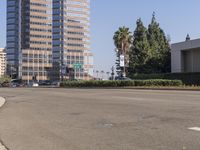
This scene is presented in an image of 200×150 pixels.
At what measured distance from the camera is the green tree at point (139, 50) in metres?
77.6

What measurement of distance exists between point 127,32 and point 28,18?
340 ft

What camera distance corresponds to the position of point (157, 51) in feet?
259

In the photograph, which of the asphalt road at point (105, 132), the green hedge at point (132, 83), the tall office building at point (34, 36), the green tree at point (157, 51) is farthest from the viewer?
the tall office building at point (34, 36)

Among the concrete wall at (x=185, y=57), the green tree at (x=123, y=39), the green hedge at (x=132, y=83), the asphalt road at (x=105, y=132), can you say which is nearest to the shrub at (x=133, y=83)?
the green hedge at (x=132, y=83)

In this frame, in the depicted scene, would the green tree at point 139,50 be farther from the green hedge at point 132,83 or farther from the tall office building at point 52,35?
the tall office building at point 52,35

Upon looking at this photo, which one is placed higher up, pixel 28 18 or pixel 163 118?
pixel 28 18

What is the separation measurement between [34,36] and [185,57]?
123 m

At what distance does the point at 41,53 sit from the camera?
17912 cm

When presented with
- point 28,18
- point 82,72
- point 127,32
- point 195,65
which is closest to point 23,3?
point 28,18

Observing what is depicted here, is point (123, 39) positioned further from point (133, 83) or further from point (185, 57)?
point (133, 83)

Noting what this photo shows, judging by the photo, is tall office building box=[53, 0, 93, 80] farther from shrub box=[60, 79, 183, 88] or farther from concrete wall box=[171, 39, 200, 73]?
shrub box=[60, 79, 183, 88]

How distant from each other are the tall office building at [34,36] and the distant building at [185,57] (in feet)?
375

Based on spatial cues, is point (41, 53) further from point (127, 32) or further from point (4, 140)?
point (4, 140)

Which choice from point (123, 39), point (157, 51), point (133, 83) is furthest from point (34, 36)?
point (133, 83)
